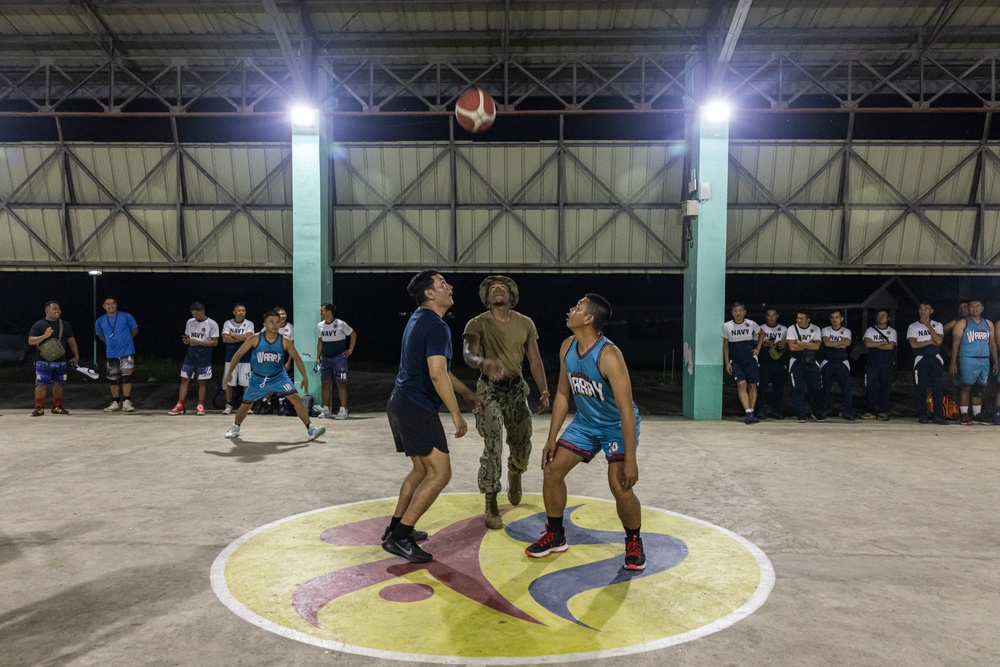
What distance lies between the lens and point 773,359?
12.1m

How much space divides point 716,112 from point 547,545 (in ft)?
32.9

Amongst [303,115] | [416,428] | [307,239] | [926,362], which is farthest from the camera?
[307,239]

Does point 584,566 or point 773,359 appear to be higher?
point 773,359

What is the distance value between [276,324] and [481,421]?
4.87 metres

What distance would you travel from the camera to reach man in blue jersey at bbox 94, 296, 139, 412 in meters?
12.2

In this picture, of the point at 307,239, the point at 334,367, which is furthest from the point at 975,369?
the point at 307,239

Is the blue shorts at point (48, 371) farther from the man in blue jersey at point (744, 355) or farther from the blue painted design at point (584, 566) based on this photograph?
the man in blue jersey at point (744, 355)

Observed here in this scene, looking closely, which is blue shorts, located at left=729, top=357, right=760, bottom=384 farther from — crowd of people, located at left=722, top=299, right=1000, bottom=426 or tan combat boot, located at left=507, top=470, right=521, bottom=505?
tan combat boot, located at left=507, top=470, right=521, bottom=505

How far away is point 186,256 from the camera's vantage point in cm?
1407

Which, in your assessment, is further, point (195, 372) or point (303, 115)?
point (303, 115)

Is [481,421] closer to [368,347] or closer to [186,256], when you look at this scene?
[186,256]

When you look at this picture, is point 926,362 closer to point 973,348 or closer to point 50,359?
point 973,348

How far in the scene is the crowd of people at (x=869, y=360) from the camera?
38.2 ft

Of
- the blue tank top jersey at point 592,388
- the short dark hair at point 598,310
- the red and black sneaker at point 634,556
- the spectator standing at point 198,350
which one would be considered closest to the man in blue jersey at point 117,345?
the spectator standing at point 198,350
